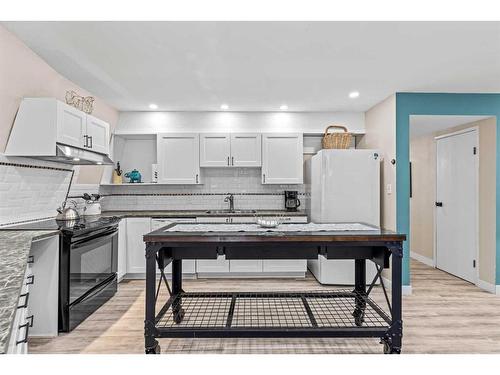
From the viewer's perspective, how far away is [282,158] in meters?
4.73

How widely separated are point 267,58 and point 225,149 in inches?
79.5

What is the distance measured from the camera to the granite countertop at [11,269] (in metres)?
0.94

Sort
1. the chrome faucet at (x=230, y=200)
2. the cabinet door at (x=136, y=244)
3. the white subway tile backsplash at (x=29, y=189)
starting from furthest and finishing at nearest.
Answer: the chrome faucet at (x=230, y=200), the cabinet door at (x=136, y=244), the white subway tile backsplash at (x=29, y=189)

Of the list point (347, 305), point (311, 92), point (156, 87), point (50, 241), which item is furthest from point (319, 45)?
point (50, 241)

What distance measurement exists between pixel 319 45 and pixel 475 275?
3749mm

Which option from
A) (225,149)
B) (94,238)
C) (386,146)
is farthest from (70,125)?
(386,146)

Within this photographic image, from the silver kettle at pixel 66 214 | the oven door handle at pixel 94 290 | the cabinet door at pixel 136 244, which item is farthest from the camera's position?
the cabinet door at pixel 136 244

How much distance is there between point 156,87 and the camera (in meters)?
3.69

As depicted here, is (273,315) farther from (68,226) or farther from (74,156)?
(74,156)

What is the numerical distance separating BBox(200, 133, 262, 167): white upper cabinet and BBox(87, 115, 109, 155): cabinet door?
4.54 ft

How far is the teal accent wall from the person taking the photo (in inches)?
152

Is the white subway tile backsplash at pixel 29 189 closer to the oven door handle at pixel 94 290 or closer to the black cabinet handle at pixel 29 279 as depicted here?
the black cabinet handle at pixel 29 279

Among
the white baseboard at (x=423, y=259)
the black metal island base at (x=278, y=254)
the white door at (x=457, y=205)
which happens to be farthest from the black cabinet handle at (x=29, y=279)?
the white baseboard at (x=423, y=259)

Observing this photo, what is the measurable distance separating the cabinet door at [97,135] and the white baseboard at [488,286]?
5.08 metres
